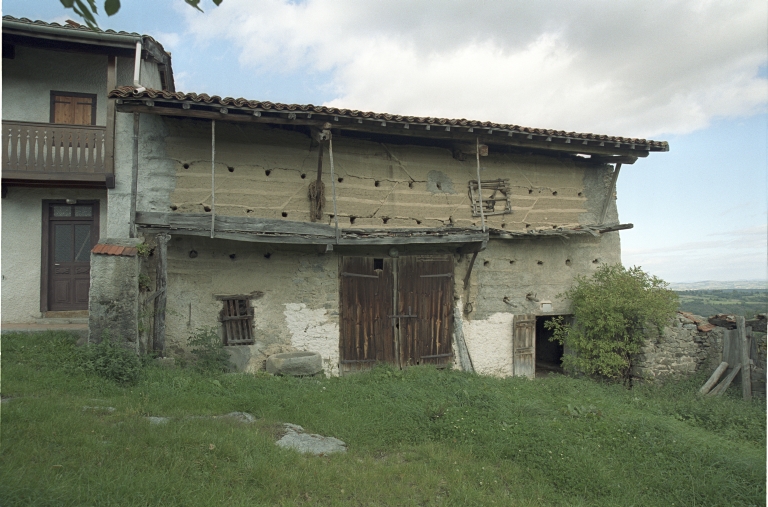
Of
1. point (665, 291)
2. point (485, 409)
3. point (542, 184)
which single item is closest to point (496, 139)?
point (542, 184)

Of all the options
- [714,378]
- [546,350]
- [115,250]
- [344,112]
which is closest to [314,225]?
[344,112]

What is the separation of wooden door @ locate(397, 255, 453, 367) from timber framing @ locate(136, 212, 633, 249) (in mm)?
745

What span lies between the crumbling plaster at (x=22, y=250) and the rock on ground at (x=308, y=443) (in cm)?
743

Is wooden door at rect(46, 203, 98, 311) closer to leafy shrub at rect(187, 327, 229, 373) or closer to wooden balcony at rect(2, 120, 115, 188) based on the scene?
wooden balcony at rect(2, 120, 115, 188)

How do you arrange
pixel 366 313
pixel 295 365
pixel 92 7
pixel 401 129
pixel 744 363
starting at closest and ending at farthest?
pixel 92 7, pixel 295 365, pixel 401 129, pixel 366 313, pixel 744 363

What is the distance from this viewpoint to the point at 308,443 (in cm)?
547

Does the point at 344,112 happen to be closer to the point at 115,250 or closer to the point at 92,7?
the point at 115,250

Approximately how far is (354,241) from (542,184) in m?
5.03

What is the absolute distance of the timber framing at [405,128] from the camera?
25.5 feet

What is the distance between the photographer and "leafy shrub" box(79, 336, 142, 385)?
6664 mm

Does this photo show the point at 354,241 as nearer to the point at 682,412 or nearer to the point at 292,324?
the point at 292,324

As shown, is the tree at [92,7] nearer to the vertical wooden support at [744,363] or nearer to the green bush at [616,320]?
the green bush at [616,320]

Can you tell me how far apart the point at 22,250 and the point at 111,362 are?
517 cm

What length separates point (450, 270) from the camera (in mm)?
10297
